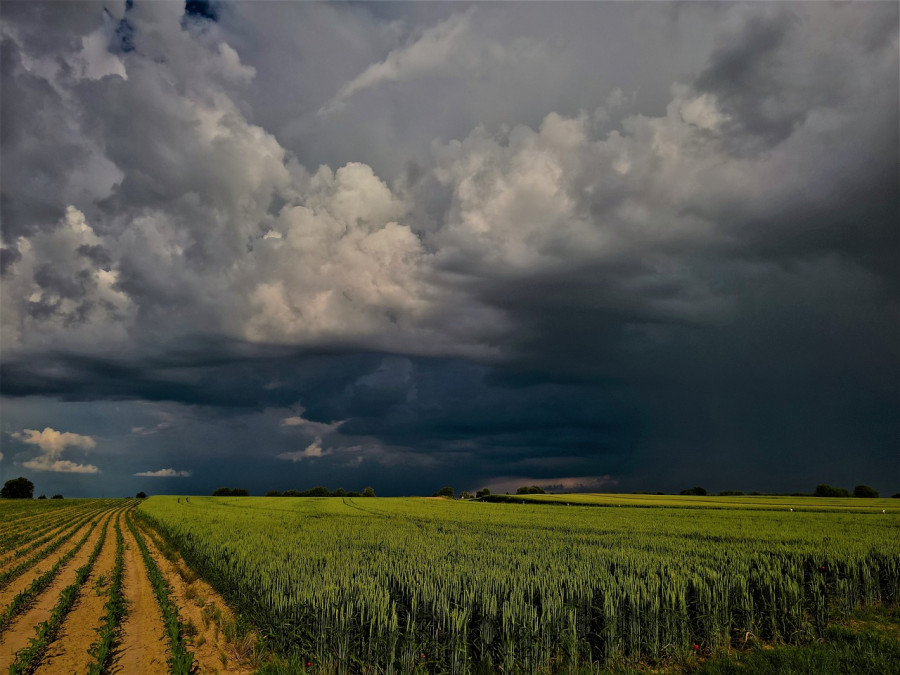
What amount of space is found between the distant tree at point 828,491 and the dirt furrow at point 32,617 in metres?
127

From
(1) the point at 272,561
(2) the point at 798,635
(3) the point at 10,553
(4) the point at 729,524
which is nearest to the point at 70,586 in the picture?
(1) the point at 272,561

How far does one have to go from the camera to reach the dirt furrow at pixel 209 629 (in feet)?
38.3

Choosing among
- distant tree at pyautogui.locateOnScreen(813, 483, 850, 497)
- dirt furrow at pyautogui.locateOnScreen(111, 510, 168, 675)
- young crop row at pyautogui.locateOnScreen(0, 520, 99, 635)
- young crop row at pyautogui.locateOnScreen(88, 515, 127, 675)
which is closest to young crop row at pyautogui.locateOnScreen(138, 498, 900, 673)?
dirt furrow at pyautogui.locateOnScreen(111, 510, 168, 675)

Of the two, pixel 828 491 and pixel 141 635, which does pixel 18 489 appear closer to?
pixel 141 635

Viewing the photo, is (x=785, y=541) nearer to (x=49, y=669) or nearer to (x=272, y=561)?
(x=272, y=561)

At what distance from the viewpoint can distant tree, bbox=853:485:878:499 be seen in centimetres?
10869

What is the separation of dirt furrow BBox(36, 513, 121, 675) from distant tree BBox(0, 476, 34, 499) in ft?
647

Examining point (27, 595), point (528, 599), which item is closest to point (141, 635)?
point (27, 595)

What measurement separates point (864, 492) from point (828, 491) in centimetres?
891

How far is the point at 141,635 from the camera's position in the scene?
13.4 m

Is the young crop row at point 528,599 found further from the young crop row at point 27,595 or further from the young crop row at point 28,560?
the young crop row at point 28,560

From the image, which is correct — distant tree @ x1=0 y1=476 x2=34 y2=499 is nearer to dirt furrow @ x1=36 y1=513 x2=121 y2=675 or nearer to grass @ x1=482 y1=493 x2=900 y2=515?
grass @ x1=482 y1=493 x2=900 y2=515

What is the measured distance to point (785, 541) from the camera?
24.4 m

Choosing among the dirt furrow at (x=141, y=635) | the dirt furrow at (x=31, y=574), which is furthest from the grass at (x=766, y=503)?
the dirt furrow at (x=141, y=635)
